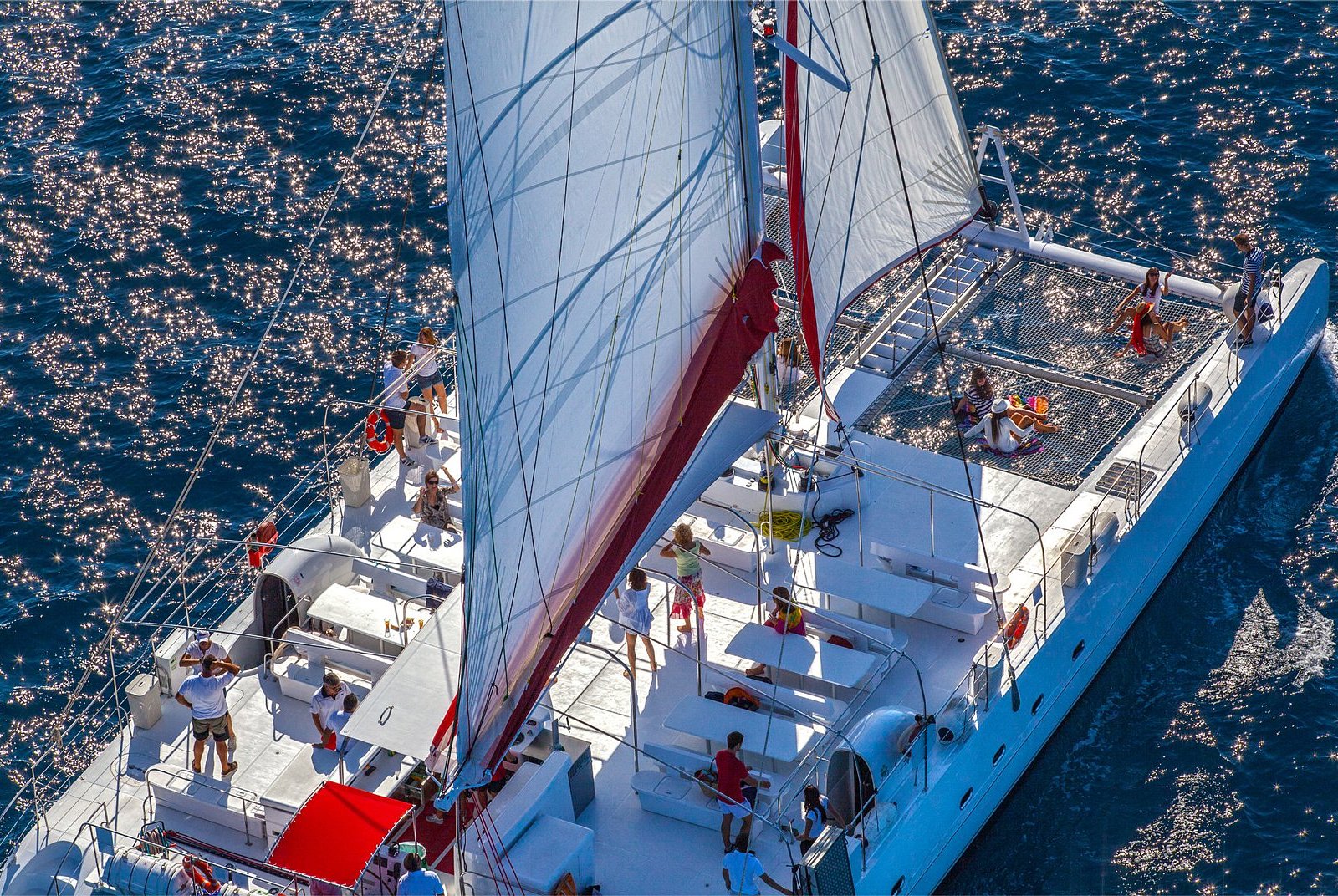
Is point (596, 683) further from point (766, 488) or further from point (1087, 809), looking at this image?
point (1087, 809)

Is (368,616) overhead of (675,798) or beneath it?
overhead

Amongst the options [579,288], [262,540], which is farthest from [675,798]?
[262,540]

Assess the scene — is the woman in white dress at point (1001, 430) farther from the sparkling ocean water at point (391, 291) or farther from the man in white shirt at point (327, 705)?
the man in white shirt at point (327, 705)

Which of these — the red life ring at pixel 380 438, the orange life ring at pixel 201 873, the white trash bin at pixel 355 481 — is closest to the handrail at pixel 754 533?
the white trash bin at pixel 355 481

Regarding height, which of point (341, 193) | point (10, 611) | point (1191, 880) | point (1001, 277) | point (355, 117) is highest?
point (355, 117)

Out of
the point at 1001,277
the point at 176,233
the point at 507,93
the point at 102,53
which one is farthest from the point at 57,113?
the point at 507,93

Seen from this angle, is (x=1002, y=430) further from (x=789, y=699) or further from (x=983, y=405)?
(x=789, y=699)

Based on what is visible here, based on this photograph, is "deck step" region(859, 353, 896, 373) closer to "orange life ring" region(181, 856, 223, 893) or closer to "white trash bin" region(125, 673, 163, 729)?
"white trash bin" region(125, 673, 163, 729)
